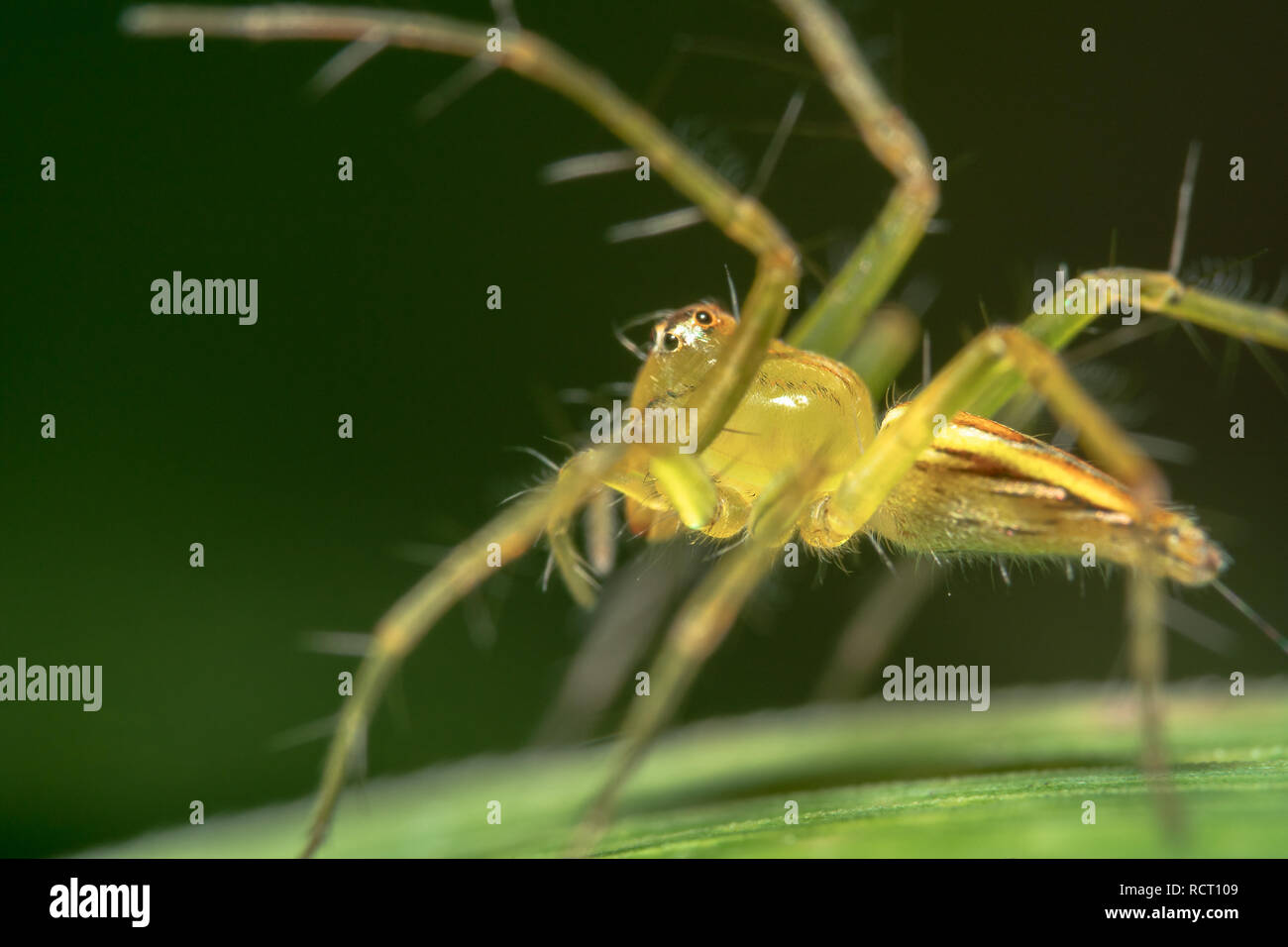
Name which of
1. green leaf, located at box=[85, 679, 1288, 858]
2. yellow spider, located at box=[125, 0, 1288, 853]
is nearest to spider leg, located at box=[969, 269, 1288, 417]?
yellow spider, located at box=[125, 0, 1288, 853]

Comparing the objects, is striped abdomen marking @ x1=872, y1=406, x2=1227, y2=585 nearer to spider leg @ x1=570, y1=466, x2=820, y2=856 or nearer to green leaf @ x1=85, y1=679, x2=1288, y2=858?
green leaf @ x1=85, y1=679, x2=1288, y2=858

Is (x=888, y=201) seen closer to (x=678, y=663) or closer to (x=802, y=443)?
(x=802, y=443)

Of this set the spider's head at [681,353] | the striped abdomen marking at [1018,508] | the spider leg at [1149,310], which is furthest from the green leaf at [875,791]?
the spider's head at [681,353]

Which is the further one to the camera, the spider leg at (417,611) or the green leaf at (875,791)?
the spider leg at (417,611)

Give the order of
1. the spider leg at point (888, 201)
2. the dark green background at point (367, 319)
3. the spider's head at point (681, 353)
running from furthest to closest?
the dark green background at point (367, 319)
the spider's head at point (681, 353)
the spider leg at point (888, 201)

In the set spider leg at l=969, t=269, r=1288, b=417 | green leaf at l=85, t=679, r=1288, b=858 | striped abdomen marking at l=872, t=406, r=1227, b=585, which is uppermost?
spider leg at l=969, t=269, r=1288, b=417

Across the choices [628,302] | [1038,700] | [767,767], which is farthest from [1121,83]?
[767,767]

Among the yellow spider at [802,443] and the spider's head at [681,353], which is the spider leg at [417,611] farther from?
the spider's head at [681,353]
